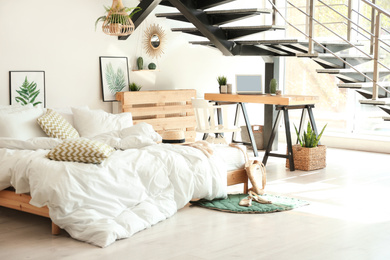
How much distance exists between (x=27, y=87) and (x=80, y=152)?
2.65 meters

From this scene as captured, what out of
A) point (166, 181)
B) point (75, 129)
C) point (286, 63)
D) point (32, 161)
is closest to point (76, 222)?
point (32, 161)

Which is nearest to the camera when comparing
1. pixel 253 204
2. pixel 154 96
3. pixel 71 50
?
pixel 253 204

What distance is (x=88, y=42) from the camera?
731cm

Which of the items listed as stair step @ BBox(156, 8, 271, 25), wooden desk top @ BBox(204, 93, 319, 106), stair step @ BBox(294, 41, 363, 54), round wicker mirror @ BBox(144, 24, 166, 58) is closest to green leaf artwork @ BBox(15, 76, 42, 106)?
round wicker mirror @ BBox(144, 24, 166, 58)

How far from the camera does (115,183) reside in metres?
4.41

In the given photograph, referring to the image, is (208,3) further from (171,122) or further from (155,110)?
(171,122)

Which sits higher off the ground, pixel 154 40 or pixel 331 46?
pixel 154 40

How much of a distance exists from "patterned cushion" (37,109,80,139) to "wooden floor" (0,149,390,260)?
936 millimetres

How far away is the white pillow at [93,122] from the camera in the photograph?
5966 mm

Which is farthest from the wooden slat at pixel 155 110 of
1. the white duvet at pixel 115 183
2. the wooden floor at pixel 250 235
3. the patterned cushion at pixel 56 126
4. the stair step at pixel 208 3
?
the wooden floor at pixel 250 235

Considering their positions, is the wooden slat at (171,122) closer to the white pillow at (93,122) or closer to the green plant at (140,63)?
the green plant at (140,63)

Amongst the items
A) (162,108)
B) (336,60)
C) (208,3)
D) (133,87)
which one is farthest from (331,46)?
(133,87)

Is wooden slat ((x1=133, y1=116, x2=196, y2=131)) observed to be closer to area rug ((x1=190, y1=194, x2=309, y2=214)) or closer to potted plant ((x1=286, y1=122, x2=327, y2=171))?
potted plant ((x1=286, y1=122, x2=327, y2=171))

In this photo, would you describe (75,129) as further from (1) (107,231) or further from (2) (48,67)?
(1) (107,231)
